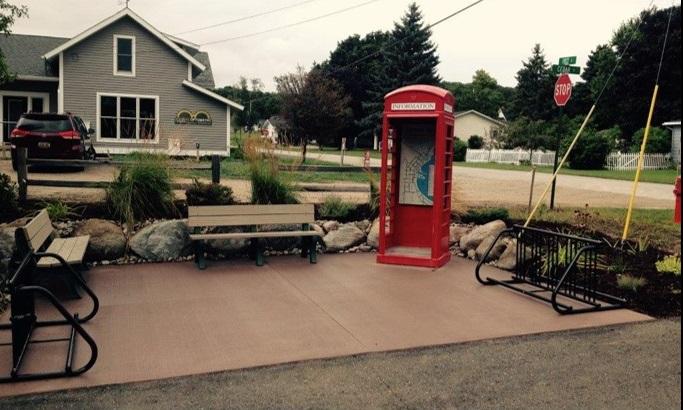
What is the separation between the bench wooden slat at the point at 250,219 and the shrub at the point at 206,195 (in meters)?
1.21

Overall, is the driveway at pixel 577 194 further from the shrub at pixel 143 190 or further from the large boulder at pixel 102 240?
the large boulder at pixel 102 240

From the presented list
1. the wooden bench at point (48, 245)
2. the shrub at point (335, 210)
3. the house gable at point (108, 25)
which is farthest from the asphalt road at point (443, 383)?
the house gable at point (108, 25)

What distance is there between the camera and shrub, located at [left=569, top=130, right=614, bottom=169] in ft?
110

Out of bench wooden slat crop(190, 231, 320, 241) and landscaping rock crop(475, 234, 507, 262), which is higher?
bench wooden slat crop(190, 231, 320, 241)

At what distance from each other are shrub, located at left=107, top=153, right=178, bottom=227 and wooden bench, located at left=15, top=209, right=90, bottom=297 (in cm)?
132

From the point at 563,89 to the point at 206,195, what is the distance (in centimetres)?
707

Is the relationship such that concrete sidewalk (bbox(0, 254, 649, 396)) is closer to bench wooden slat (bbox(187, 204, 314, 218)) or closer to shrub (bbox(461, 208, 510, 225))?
bench wooden slat (bbox(187, 204, 314, 218))

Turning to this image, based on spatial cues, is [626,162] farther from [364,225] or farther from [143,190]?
[143,190]

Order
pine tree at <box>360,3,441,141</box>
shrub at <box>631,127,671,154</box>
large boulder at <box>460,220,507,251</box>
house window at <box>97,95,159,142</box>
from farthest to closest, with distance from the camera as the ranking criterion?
1. pine tree at <box>360,3,441,141</box>
2. shrub at <box>631,127,671,154</box>
3. house window at <box>97,95,159,142</box>
4. large boulder at <box>460,220,507,251</box>

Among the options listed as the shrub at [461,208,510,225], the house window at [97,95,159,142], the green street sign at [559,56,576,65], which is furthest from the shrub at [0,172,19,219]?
the house window at [97,95,159,142]

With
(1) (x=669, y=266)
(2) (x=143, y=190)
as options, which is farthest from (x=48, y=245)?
(1) (x=669, y=266)

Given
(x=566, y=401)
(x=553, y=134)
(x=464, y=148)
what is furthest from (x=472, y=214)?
(x=553, y=134)

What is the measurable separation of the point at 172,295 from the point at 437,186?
12.7 feet

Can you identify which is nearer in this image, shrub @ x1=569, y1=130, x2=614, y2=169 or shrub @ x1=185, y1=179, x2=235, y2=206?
shrub @ x1=185, y1=179, x2=235, y2=206
